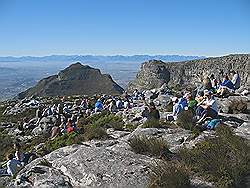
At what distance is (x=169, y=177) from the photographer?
738cm

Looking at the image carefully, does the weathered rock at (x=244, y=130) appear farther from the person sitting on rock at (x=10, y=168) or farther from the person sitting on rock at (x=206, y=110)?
the person sitting on rock at (x=10, y=168)

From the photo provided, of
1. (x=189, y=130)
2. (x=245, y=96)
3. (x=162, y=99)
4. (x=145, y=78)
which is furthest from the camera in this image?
(x=145, y=78)

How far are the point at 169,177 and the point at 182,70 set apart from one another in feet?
200

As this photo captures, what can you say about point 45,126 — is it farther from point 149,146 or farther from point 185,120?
point 149,146

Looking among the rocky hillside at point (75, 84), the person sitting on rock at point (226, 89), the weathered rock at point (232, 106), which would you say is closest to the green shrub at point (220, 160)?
the weathered rock at point (232, 106)

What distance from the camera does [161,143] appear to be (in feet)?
31.6

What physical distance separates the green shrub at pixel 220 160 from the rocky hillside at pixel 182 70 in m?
49.1

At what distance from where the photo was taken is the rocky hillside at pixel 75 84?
8594cm

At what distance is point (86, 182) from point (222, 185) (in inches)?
105

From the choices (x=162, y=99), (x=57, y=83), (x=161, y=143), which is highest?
(x=161, y=143)

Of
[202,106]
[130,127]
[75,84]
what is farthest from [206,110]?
[75,84]

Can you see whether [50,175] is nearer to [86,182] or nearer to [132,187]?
[86,182]

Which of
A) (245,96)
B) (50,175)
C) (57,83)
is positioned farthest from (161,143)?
(57,83)

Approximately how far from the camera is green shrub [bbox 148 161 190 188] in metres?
7.34
